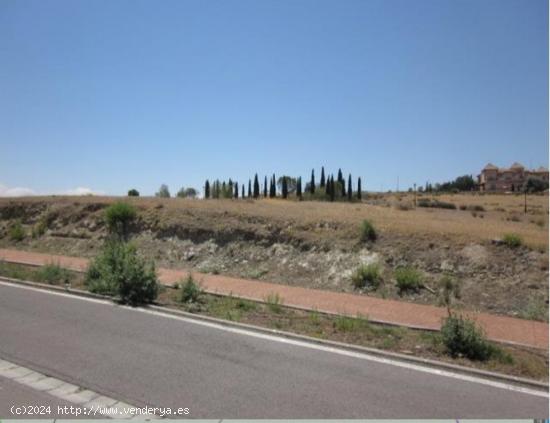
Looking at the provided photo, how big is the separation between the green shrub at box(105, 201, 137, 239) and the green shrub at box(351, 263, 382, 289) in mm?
11586

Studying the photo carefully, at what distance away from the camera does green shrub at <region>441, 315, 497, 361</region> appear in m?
7.17

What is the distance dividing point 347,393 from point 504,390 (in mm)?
2004

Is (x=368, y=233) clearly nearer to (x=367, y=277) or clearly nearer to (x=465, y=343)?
(x=367, y=277)

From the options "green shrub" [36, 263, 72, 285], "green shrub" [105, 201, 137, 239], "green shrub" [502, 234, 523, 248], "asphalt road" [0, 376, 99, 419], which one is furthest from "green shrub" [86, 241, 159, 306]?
"green shrub" [502, 234, 523, 248]

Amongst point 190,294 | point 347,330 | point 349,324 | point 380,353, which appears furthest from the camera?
point 190,294

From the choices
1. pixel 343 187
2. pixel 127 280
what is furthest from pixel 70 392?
pixel 343 187

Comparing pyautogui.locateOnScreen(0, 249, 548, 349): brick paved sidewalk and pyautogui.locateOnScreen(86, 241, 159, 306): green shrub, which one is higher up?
pyautogui.locateOnScreen(86, 241, 159, 306): green shrub

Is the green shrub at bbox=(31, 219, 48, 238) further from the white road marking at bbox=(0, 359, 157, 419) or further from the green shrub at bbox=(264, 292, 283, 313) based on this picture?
the white road marking at bbox=(0, 359, 157, 419)

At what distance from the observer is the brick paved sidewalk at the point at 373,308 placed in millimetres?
8906

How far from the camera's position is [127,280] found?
416 inches

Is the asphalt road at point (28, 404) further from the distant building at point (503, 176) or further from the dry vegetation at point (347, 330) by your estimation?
the distant building at point (503, 176)

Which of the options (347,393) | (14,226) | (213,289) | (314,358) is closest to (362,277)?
(213,289)

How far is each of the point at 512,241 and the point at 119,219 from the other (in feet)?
50.6

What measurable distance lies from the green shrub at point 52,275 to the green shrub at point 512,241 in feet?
39.7
